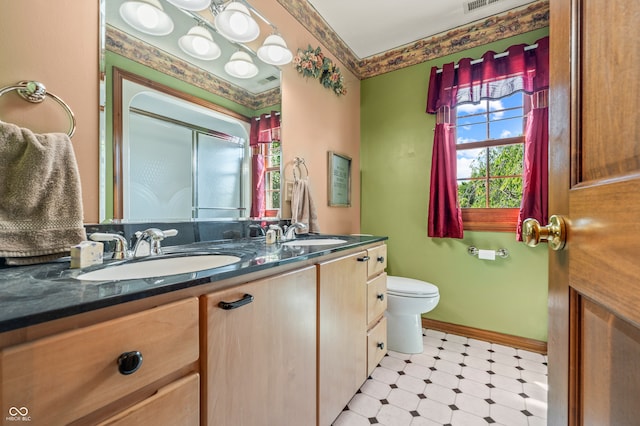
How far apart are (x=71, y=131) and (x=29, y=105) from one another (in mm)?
114

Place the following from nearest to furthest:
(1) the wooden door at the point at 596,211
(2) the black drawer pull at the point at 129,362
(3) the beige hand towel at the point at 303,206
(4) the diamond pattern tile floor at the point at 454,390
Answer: (1) the wooden door at the point at 596,211 < (2) the black drawer pull at the point at 129,362 < (4) the diamond pattern tile floor at the point at 454,390 < (3) the beige hand towel at the point at 303,206

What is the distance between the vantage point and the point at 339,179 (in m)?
2.43

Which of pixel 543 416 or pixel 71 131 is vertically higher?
pixel 71 131

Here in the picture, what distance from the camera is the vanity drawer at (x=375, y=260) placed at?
1572mm

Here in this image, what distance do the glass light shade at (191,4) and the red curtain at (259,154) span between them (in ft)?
1.86

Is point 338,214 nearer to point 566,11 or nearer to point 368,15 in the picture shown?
point 368,15

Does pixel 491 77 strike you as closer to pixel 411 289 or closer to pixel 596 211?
pixel 411 289

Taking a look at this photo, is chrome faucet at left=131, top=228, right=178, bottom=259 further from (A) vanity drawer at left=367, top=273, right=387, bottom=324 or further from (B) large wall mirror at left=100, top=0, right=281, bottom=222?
(A) vanity drawer at left=367, top=273, right=387, bottom=324

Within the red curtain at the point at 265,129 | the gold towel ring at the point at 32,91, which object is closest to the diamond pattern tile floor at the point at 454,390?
the red curtain at the point at 265,129

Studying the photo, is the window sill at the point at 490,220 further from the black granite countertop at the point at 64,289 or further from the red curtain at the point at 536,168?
the black granite countertop at the point at 64,289

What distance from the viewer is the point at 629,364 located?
34 centimetres

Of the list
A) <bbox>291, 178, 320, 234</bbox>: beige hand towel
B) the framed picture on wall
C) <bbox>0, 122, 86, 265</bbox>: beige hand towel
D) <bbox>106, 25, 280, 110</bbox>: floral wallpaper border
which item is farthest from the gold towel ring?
the framed picture on wall

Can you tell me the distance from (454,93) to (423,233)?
1.19 m

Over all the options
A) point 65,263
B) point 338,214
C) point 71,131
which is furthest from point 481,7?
point 65,263
